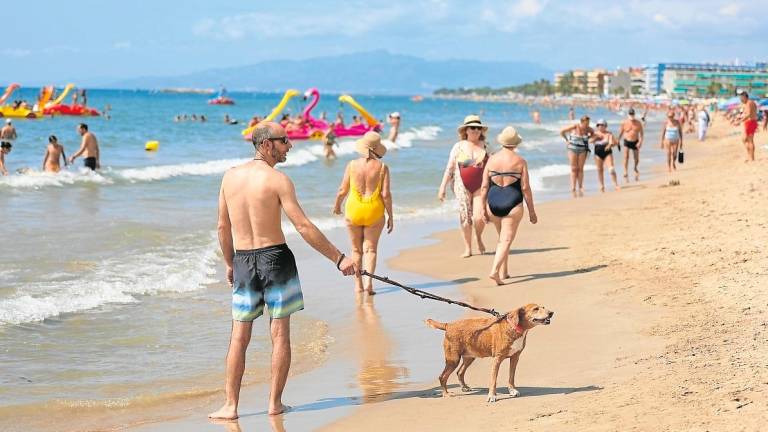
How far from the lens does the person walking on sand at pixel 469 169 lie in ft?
33.3

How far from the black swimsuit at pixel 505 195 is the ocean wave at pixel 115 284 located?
2982 mm

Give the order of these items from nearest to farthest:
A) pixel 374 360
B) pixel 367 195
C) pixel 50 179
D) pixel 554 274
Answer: pixel 374 360
pixel 367 195
pixel 554 274
pixel 50 179

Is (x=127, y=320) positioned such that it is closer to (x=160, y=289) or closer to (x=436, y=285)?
(x=160, y=289)

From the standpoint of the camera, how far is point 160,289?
9.20 meters

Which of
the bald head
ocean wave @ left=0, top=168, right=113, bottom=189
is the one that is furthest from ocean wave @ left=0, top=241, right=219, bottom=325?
ocean wave @ left=0, top=168, right=113, bottom=189

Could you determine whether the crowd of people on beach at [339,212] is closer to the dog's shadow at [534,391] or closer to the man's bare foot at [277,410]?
the man's bare foot at [277,410]

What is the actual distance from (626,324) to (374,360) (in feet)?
6.02

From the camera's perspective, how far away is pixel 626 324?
693cm

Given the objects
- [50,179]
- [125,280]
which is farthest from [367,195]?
[50,179]

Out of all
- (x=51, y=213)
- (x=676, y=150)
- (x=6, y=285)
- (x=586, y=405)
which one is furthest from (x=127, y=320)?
(x=676, y=150)

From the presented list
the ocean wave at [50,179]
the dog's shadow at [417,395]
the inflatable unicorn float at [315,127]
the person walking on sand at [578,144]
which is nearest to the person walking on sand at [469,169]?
the dog's shadow at [417,395]

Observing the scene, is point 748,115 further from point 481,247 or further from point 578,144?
point 481,247

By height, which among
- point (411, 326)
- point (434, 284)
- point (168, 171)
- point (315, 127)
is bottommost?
point (168, 171)

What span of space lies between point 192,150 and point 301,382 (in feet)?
107
